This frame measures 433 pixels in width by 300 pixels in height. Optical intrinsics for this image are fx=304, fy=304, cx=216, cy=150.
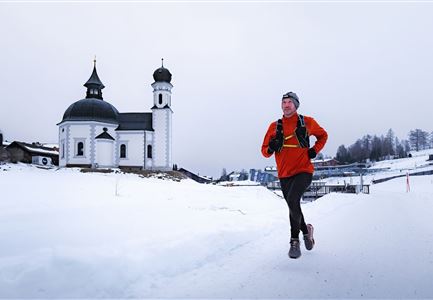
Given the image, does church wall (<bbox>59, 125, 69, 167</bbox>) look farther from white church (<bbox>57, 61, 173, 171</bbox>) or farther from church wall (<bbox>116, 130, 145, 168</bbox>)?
church wall (<bbox>116, 130, 145, 168</bbox>)

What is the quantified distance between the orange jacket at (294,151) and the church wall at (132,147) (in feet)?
124

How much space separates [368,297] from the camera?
8.12 feet

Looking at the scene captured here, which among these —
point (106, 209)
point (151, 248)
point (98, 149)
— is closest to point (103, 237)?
point (151, 248)

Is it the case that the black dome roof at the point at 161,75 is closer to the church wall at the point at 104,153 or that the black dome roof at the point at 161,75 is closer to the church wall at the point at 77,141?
the church wall at the point at 104,153

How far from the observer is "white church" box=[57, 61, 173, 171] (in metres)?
39.1

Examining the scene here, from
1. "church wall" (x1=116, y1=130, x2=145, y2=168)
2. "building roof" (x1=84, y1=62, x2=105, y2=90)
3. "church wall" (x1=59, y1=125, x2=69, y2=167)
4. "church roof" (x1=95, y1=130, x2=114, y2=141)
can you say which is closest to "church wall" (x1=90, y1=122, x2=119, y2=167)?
"church roof" (x1=95, y1=130, x2=114, y2=141)

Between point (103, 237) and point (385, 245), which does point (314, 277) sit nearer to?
point (385, 245)

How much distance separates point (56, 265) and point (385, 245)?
402cm

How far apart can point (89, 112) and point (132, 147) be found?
7095mm

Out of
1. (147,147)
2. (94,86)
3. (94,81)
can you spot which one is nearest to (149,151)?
(147,147)

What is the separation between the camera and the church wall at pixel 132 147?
40.5m

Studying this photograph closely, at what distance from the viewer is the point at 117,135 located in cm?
4106

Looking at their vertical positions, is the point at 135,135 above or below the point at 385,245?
above

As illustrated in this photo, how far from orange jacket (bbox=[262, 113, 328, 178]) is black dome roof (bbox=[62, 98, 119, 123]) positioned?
1539 inches
